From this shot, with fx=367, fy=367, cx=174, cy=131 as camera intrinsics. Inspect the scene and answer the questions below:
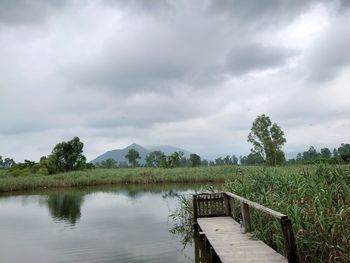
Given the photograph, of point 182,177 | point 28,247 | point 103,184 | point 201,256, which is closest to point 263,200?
point 201,256

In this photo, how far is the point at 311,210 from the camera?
725 centimetres

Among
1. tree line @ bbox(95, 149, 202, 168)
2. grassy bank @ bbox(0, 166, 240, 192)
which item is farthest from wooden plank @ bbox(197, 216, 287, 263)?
tree line @ bbox(95, 149, 202, 168)

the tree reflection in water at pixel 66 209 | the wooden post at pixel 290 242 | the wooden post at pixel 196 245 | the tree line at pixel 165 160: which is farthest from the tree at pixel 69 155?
the wooden post at pixel 290 242

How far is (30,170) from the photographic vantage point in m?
49.1

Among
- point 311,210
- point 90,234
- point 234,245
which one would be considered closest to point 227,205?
point 234,245

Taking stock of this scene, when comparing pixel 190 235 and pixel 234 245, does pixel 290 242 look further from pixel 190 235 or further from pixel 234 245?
pixel 190 235

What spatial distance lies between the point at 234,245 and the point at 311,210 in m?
1.70

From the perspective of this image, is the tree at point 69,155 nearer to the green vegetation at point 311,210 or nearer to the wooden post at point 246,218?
the green vegetation at point 311,210

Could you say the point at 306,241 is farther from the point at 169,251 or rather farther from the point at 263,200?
the point at 169,251

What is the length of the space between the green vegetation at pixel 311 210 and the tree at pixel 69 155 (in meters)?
46.6

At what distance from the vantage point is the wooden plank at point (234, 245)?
255 inches

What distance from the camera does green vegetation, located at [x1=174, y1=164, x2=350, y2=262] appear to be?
6344mm

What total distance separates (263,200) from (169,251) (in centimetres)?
302

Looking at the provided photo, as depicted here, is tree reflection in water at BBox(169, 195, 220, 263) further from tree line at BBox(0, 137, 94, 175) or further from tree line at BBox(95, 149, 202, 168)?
tree line at BBox(0, 137, 94, 175)
